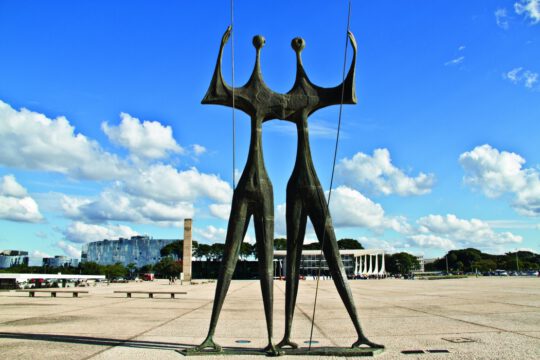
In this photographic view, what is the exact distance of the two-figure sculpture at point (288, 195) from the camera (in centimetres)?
1034

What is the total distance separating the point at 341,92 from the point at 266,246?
418 cm

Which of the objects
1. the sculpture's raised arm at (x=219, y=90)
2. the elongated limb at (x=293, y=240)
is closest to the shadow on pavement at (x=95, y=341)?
the elongated limb at (x=293, y=240)

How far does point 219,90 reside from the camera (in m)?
10.9

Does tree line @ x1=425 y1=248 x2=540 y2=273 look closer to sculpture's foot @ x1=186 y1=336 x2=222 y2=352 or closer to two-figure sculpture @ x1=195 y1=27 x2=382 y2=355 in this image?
two-figure sculpture @ x1=195 y1=27 x2=382 y2=355

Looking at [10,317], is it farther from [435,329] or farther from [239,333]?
[435,329]

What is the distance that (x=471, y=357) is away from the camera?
861 cm

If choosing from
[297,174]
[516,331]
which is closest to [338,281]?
→ [297,174]

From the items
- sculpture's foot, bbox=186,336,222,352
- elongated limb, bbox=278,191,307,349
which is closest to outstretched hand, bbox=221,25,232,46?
elongated limb, bbox=278,191,307,349

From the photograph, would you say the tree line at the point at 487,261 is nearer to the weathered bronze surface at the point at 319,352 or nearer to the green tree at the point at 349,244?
the green tree at the point at 349,244

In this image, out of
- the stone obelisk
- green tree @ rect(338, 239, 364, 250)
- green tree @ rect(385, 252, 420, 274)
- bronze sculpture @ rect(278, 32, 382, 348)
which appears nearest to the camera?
bronze sculpture @ rect(278, 32, 382, 348)

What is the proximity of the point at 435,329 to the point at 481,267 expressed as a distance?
14377 centimetres

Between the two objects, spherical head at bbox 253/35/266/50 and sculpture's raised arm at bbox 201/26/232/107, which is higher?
spherical head at bbox 253/35/266/50

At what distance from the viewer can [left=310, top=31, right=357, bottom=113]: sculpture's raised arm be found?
11.0 m

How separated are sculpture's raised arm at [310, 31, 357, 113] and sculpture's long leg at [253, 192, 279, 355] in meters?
2.72
